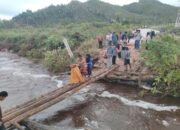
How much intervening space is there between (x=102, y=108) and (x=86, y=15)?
232 ft

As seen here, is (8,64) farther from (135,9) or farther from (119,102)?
(135,9)

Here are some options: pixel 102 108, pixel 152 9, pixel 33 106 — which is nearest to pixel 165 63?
pixel 102 108

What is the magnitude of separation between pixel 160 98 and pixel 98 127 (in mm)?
5036

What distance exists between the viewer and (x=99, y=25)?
51156mm

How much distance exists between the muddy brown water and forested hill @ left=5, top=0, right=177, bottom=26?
173 feet

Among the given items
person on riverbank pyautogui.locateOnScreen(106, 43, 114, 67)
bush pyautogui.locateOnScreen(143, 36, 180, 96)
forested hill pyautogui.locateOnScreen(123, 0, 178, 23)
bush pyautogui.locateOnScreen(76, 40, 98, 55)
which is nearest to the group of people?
person on riverbank pyautogui.locateOnScreen(106, 43, 114, 67)

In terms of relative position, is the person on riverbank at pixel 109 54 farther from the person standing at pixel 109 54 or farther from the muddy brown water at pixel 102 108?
the muddy brown water at pixel 102 108

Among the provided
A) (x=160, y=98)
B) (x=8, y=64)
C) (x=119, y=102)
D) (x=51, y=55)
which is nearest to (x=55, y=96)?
(x=119, y=102)

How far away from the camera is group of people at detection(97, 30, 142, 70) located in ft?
59.5

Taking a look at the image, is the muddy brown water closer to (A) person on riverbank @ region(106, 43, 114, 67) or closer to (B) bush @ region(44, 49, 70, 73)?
(A) person on riverbank @ region(106, 43, 114, 67)

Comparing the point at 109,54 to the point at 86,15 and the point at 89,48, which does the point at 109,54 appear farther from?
the point at 86,15

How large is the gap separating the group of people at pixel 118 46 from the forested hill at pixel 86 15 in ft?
150

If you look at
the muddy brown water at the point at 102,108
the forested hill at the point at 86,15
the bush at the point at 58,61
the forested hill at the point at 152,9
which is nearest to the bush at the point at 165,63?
the muddy brown water at the point at 102,108

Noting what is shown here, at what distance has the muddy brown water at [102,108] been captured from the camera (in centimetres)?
1236
